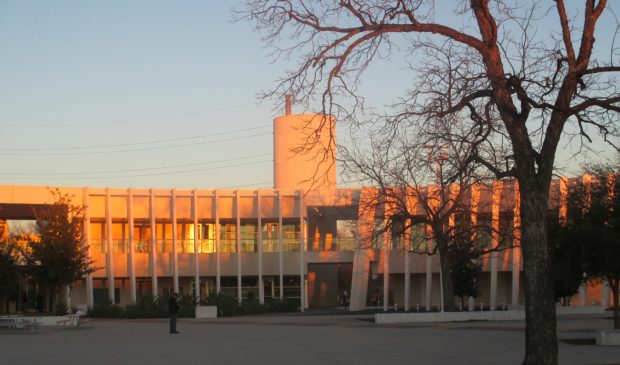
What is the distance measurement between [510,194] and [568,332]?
18356 mm

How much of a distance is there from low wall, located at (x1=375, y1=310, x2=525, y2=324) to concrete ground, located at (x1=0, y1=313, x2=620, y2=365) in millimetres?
3130

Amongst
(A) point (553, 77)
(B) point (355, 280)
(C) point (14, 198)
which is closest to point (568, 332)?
(A) point (553, 77)

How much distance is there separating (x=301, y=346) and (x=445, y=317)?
1461cm

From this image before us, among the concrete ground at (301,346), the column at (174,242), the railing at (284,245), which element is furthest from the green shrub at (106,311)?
the concrete ground at (301,346)

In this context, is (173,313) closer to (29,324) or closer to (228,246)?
(29,324)

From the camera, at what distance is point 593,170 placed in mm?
26062

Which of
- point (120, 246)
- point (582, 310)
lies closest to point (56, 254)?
point (120, 246)

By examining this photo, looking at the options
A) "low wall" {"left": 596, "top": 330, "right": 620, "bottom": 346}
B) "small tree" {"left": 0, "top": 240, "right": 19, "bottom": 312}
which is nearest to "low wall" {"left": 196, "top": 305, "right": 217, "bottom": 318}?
"small tree" {"left": 0, "top": 240, "right": 19, "bottom": 312}

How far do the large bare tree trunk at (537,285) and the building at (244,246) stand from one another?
3333 centimetres

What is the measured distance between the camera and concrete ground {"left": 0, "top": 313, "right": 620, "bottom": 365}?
19062mm

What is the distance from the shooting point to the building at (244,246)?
50875 mm

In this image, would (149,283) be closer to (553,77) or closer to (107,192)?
(107,192)

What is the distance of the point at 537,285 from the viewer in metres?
13.9

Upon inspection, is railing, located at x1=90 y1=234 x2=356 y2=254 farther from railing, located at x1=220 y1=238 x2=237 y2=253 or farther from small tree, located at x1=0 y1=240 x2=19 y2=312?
small tree, located at x1=0 y1=240 x2=19 y2=312
